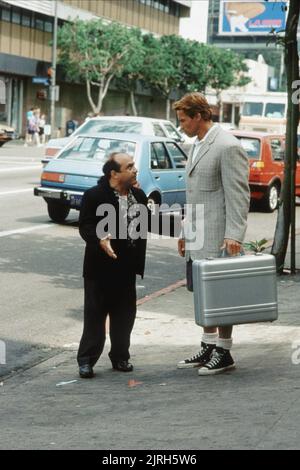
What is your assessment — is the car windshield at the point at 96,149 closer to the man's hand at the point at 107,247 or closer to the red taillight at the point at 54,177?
the red taillight at the point at 54,177

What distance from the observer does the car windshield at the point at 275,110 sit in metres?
42.7

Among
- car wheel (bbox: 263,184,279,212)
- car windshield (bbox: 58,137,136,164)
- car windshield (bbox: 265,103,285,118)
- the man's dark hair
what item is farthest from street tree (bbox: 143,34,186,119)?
the man's dark hair

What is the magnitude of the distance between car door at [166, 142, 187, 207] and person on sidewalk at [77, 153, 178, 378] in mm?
10510

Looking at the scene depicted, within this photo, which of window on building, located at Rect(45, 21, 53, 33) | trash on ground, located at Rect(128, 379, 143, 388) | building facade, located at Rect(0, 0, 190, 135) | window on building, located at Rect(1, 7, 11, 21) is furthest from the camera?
window on building, located at Rect(45, 21, 53, 33)

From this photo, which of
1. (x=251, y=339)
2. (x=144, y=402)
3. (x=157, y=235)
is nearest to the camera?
(x=144, y=402)

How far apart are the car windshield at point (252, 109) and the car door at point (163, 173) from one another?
1076 inches

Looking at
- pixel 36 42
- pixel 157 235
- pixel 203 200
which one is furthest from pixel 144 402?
pixel 36 42

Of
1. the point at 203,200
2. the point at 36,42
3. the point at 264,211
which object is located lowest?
the point at 264,211

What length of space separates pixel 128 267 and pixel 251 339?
1.63 m

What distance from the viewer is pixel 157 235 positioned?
1619 centimetres

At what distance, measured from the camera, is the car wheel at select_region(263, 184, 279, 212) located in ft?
69.2

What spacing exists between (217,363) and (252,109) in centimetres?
3858

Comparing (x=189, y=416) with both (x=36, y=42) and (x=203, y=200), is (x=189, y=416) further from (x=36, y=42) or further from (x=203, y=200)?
(x=36, y=42)

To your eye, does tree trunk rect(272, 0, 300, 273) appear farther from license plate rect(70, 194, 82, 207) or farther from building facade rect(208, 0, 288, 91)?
building facade rect(208, 0, 288, 91)
